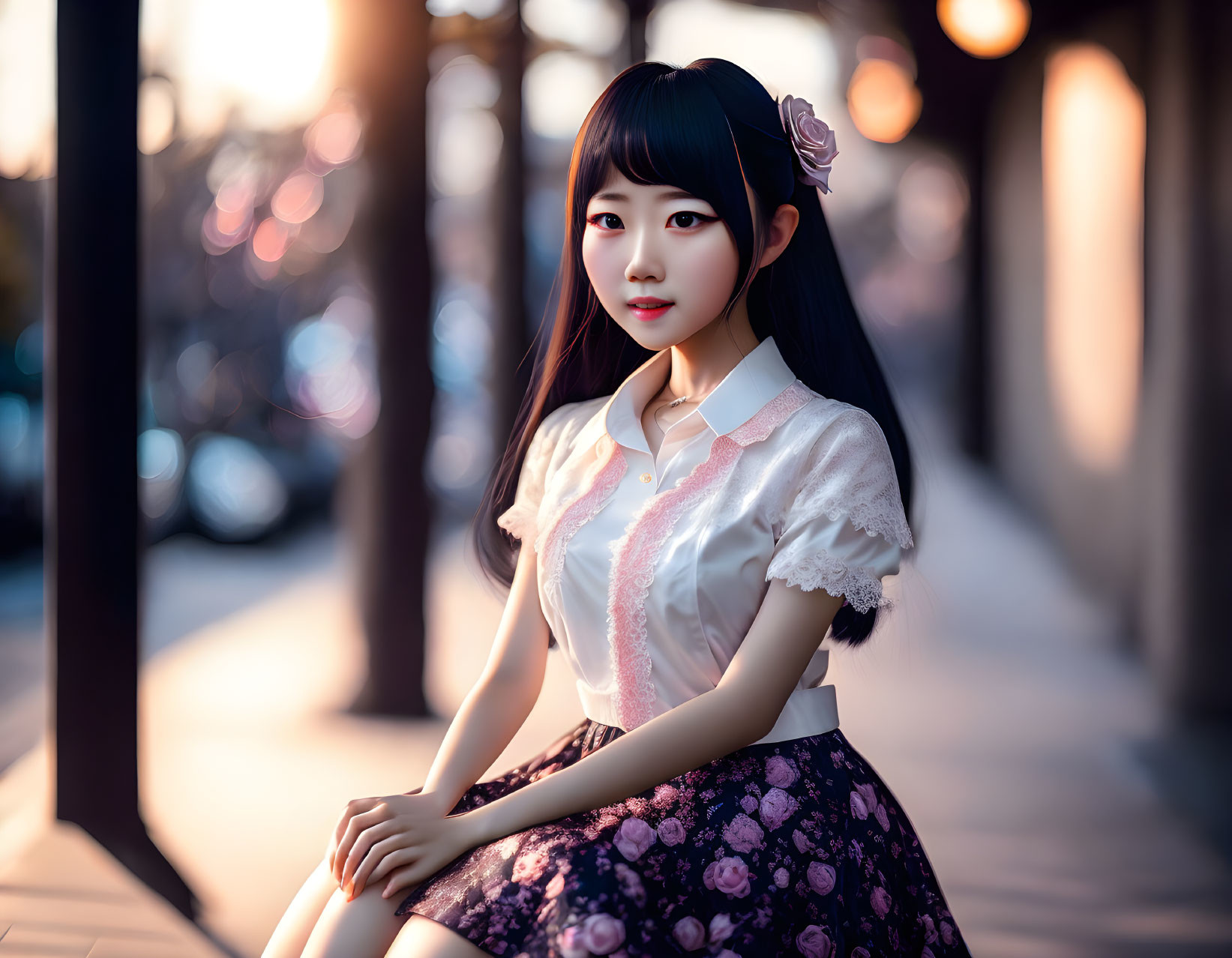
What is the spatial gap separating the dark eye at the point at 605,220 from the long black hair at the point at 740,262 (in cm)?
3

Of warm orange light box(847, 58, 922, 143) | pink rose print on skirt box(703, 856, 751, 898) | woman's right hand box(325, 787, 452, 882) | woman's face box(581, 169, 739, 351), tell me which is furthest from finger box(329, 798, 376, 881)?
warm orange light box(847, 58, 922, 143)

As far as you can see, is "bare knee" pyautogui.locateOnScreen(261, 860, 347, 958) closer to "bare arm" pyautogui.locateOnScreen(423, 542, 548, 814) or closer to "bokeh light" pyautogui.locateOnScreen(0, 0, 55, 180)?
"bare arm" pyautogui.locateOnScreen(423, 542, 548, 814)

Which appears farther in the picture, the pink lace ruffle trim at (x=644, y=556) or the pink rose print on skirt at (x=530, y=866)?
the pink lace ruffle trim at (x=644, y=556)

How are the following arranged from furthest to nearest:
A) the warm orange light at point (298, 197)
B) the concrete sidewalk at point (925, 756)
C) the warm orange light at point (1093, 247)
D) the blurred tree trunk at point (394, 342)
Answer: the warm orange light at point (298, 197), the warm orange light at point (1093, 247), the blurred tree trunk at point (394, 342), the concrete sidewalk at point (925, 756)

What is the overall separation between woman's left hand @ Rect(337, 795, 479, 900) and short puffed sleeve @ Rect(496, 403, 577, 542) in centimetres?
45

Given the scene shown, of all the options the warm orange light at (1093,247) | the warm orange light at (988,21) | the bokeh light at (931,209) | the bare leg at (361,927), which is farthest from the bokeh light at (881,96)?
the bare leg at (361,927)

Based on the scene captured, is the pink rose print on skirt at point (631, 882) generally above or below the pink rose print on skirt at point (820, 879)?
above

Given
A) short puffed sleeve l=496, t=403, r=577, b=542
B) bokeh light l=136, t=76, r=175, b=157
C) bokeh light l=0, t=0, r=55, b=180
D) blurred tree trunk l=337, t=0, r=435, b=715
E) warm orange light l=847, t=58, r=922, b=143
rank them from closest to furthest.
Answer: short puffed sleeve l=496, t=403, r=577, b=542 → blurred tree trunk l=337, t=0, r=435, b=715 → warm orange light l=847, t=58, r=922, b=143 → bokeh light l=0, t=0, r=55, b=180 → bokeh light l=136, t=76, r=175, b=157

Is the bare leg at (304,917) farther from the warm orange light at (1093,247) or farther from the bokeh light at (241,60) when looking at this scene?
the warm orange light at (1093,247)

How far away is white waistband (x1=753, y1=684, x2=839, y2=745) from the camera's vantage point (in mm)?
1444

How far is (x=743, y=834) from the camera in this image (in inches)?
51.5

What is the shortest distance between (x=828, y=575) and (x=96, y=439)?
1.87 metres

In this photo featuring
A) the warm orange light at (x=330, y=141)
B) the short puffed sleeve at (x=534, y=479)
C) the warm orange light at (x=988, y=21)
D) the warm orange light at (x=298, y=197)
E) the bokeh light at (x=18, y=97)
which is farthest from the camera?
the warm orange light at (x=298, y=197)

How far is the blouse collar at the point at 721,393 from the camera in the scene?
57.9 inches
